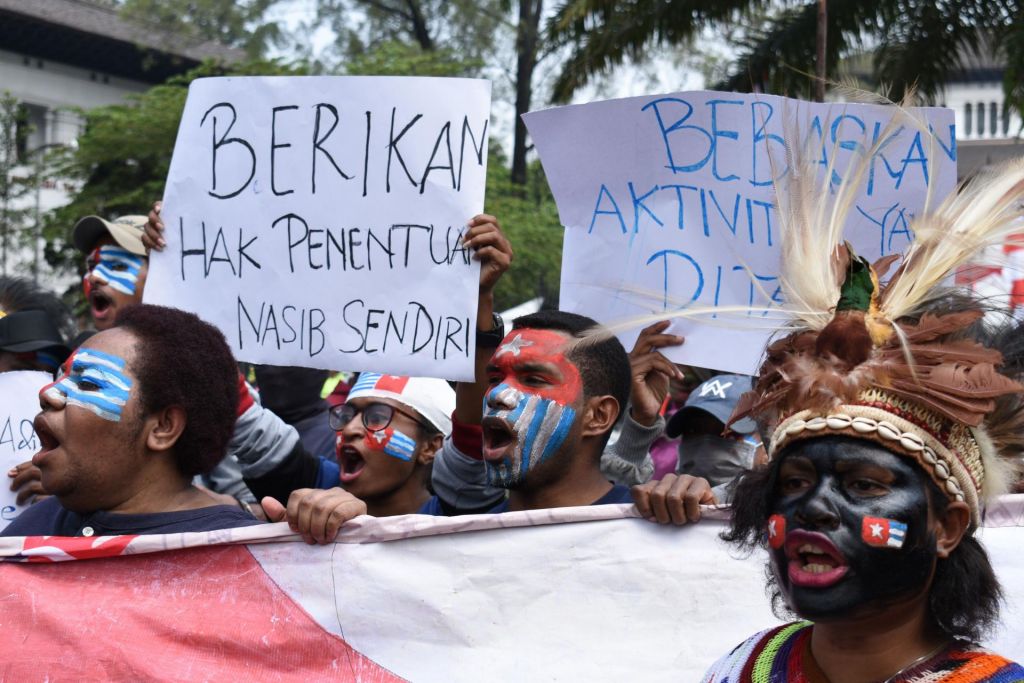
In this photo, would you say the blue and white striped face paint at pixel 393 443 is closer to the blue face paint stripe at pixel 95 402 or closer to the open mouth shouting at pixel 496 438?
the open mouth shouting at pixel 496 438

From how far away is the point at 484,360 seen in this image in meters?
3.71

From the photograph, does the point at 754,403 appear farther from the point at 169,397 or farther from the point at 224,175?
the point at 224,175

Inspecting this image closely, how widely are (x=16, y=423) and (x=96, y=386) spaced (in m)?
0.96

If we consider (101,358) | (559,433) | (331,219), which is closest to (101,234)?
(331,219)

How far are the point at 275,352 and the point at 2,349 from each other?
53.9 inches

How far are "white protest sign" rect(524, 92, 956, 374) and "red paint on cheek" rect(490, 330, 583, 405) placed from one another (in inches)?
9.4

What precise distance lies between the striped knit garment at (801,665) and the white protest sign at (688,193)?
52.6 inches

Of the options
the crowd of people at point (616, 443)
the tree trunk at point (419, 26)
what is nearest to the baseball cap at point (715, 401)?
the crowd of people at point (616, 443)

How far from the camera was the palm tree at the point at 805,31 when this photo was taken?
12.2 m

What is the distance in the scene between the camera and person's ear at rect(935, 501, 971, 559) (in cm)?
208

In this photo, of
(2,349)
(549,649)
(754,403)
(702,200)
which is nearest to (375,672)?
(549,649)

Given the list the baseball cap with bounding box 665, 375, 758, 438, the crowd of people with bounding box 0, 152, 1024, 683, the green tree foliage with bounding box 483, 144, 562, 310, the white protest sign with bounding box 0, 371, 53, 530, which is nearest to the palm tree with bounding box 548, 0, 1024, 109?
the green tree foliage with bounding box 483, 144, 562, 310

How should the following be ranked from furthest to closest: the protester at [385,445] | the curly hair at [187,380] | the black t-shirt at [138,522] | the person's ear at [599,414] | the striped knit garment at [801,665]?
the protester at [385,445] < the person's ear at [599,414] < the curly hair at [187,380] < the black t-shirt at [138,522] < the striped knit garment at [801,665]

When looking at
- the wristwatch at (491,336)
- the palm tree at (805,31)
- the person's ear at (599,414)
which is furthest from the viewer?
the palm tree at (805,31)
